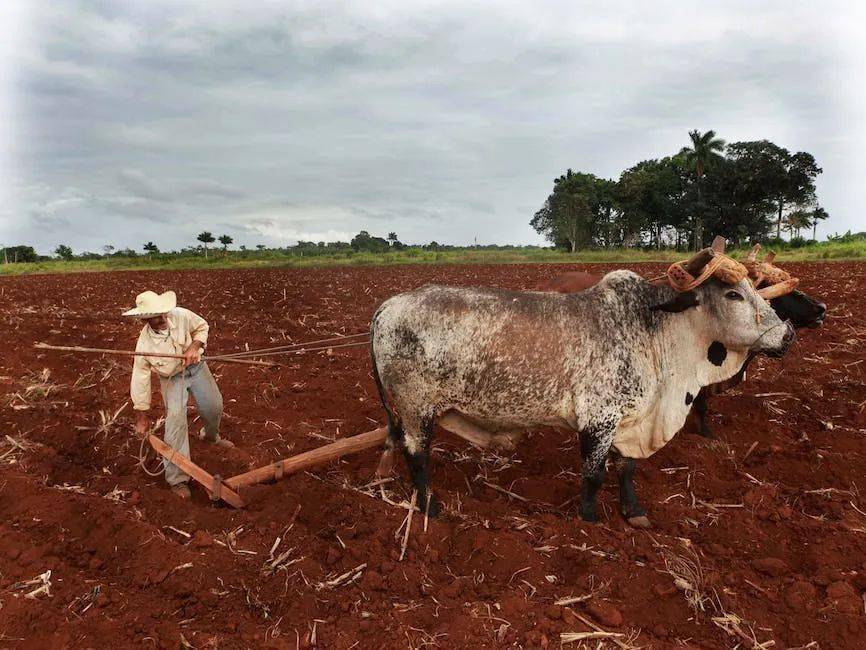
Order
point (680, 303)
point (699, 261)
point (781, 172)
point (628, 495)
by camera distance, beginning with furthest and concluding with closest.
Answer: point (781, 172), point (628, 495), point (699, 261), point (680, 303)

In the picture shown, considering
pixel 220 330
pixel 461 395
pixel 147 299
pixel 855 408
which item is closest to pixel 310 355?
pixel 220 330

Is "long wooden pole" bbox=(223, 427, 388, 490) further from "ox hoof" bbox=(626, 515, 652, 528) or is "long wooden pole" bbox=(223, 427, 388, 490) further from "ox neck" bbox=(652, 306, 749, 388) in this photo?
"ox neck" bbox=(652, 306, 749, 388)

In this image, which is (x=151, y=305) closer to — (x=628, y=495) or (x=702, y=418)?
(x=628, y=495)

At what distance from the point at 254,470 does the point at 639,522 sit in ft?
11.4

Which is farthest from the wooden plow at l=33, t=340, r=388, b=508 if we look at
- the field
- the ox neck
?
the field

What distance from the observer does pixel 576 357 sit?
16.0 feet

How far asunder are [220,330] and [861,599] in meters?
12.4

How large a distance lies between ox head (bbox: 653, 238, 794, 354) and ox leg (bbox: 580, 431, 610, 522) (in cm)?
124

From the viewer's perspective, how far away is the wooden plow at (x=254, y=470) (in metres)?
5.14

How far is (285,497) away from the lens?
17.2 ft

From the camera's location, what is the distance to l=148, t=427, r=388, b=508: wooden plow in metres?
5.14

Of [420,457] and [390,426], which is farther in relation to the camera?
[390,426]

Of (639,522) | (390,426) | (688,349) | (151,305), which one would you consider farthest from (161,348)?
(688,349)

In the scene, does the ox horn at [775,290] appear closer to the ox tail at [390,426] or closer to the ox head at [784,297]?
the ox head at [784,297]
